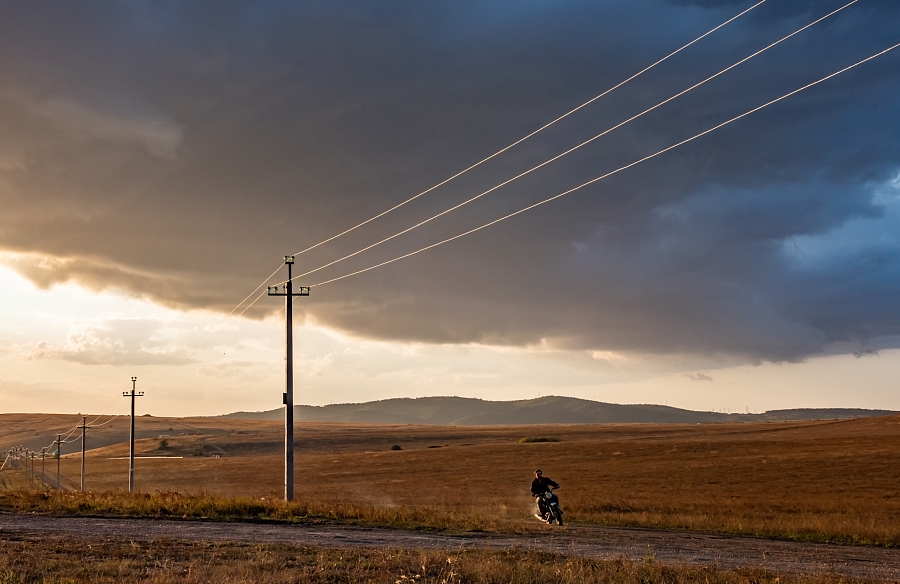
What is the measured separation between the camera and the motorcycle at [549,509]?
29.2 metres

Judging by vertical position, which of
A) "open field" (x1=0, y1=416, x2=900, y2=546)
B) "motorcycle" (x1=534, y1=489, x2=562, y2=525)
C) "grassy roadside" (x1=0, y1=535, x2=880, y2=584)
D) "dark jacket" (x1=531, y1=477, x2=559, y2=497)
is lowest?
"open field" (x1=0, y1=416, x2=900, y2=546)

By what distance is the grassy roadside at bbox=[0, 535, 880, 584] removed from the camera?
13.4 meters

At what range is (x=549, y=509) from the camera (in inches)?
1156

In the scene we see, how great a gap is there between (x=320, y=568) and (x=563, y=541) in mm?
10219

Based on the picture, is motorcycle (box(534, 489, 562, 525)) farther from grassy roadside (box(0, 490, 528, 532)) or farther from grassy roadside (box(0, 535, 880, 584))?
grassy roadside (box(0, 535, 880, 584))

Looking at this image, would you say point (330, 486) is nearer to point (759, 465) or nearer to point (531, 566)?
point (759, 465)

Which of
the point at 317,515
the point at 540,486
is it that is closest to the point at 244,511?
the point at 317,515

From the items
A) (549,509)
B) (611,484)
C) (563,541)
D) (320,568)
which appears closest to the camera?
(320,568)

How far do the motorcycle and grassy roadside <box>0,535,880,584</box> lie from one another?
11728mm

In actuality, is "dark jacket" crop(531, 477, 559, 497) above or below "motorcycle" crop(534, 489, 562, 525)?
above

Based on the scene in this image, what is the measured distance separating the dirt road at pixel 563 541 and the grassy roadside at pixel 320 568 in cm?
248

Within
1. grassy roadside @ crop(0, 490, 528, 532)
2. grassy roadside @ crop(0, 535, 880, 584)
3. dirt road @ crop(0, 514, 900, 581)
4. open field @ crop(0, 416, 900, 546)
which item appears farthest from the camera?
open field @ crop(0, 416, 900, 546)

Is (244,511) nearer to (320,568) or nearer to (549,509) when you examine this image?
(549,509)

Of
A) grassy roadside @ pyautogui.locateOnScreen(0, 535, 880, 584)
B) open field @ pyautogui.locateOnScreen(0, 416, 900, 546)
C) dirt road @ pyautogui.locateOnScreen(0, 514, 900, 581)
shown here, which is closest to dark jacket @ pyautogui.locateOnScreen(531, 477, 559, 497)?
open field @ pyautogui.locateOnScreen(0, 416, 900, 546)
